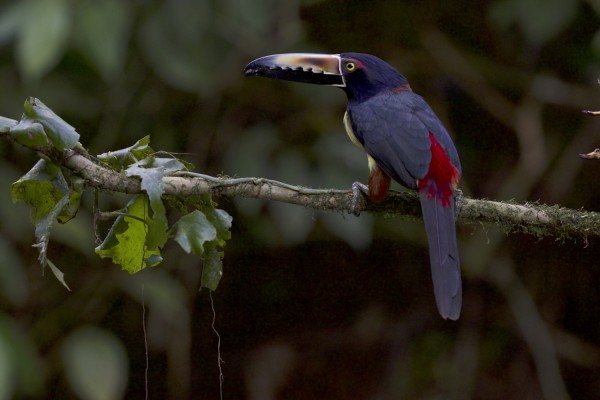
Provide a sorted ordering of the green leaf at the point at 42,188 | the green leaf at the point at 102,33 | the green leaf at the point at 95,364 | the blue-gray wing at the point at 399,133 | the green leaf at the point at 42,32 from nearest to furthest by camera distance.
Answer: the green leaf at the point at 42,188 < the blue-gray wing at the point at 399,133 < the green leaf at the point at 42,32 < the green leaf at the point at 102,33 < the green leaf at the point at 95,364

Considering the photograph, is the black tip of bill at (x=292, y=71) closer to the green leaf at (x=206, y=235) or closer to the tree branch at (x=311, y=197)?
the tree branch at (x=311, y=197)

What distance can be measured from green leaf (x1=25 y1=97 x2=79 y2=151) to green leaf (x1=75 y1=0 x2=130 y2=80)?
1047mm

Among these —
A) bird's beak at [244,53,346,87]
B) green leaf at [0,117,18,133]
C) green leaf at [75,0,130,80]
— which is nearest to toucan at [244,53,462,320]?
bird's beak at [244,53,346,87]

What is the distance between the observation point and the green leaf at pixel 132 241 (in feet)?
6.34

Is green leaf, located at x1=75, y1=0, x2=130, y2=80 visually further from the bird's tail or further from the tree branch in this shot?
the bird's tail

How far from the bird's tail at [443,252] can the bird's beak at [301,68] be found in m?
0.58

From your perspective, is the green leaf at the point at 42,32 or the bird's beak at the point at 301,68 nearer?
the bird's beak at the point at 301,68

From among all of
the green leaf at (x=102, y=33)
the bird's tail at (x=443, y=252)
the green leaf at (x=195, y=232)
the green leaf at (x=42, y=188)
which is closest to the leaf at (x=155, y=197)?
the green leaf at (x=195, y=232)

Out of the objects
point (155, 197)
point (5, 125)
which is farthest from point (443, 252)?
point (5, 125)

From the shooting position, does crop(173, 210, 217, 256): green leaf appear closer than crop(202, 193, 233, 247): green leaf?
Yes

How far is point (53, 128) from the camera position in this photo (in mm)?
1812

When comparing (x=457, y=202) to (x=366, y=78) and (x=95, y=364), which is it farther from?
(x=95, y=364)

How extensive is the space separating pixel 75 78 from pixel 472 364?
192 centimetres

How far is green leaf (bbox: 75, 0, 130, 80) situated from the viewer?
287 centimetres
